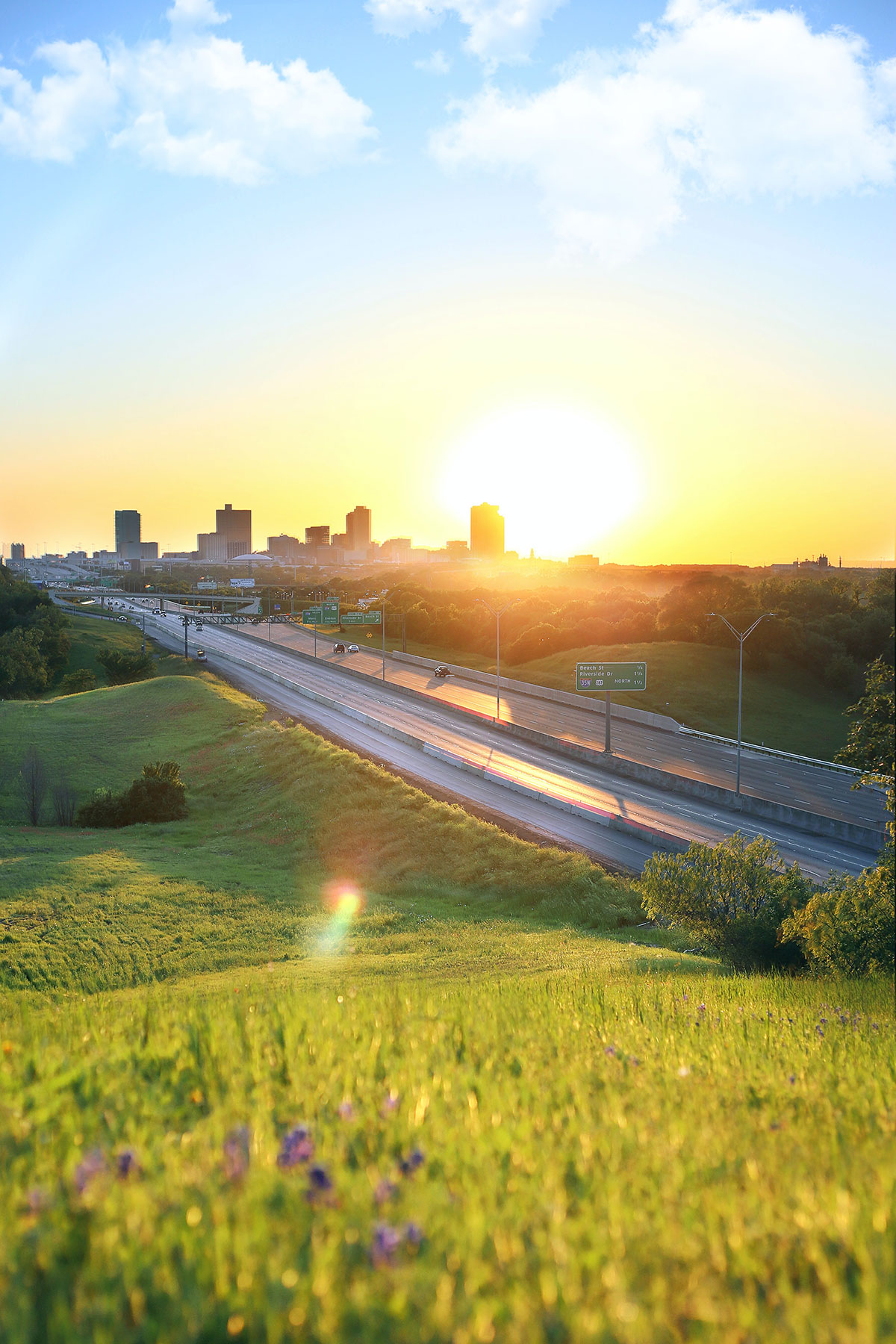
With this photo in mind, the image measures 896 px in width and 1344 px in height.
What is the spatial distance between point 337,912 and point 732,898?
47.4 ft

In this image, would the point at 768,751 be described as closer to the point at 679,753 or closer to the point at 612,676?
the point at 679,753

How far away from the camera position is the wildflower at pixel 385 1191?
383 centimetres

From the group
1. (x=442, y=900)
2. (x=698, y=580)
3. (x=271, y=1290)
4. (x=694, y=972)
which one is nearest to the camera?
(x=271, y=1290)

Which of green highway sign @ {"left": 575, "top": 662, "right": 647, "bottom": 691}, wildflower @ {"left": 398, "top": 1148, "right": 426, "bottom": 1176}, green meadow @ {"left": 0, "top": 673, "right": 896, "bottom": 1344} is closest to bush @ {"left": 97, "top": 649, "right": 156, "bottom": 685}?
green highway sign @ {"left": 575, "top": 662, "right": 647, "bottom": 691}

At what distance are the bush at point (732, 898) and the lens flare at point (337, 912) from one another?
32.6 feet

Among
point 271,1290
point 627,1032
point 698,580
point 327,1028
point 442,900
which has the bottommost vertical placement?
point 442,900

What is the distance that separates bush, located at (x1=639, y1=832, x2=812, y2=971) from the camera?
21.5 meters

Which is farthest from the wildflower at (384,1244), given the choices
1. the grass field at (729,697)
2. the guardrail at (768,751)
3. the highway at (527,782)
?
the grass field at (729,697)

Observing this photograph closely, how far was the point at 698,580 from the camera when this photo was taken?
106875mm

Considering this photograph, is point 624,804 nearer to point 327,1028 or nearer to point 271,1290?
point 327,1028

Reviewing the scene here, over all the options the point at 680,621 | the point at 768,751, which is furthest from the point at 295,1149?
the point at 680,621

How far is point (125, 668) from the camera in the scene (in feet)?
320

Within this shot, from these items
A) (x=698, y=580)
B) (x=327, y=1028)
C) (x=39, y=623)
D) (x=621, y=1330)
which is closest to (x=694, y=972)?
(x=327, y=1028)

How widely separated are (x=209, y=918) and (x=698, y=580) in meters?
90.9
